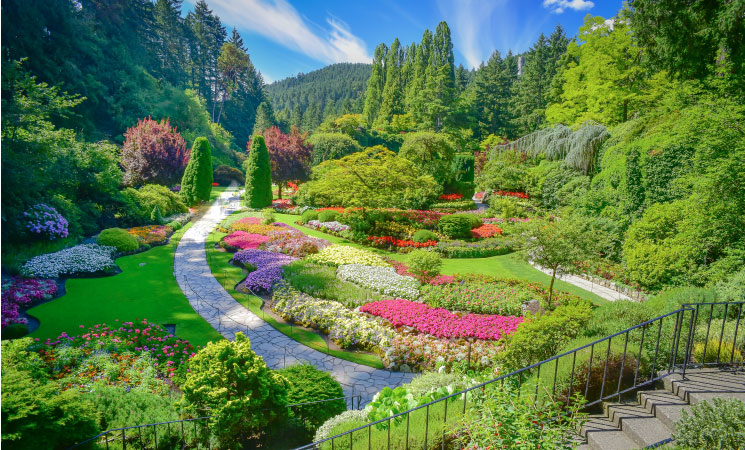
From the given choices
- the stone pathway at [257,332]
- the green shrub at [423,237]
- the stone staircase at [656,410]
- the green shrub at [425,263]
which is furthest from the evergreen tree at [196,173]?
the stone staircase at [656,410]

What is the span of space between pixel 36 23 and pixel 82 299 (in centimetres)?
2495

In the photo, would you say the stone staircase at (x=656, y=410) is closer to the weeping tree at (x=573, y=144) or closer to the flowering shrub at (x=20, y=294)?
the flowering shrub at (x=20, y=294)

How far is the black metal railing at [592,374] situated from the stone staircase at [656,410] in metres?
0.15

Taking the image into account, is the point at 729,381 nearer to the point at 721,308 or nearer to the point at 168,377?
the point at 721,308

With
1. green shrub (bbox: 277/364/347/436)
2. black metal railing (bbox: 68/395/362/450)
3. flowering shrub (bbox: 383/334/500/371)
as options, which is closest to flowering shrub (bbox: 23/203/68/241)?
black metal railing (bbox: 68/395/362/450)

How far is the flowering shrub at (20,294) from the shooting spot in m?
8.16

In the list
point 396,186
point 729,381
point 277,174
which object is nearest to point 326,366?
point 729,381

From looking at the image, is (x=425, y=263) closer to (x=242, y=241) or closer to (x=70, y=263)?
(x=242, y=241)

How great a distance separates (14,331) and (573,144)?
24092 millimetres

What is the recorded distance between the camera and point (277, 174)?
2947cm

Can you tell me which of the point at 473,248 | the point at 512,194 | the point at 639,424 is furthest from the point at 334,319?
the point at 512,194

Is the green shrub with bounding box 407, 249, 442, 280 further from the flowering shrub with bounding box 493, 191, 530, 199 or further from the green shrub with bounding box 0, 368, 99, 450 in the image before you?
the flowering shrub with bounding box 493, 191, 530, 199

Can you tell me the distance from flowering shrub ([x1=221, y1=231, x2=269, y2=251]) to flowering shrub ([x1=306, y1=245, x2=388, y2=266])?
3157mm

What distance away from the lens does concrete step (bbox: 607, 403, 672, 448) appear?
13.0 feet
